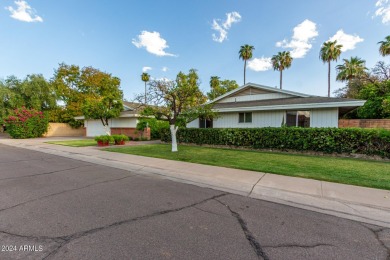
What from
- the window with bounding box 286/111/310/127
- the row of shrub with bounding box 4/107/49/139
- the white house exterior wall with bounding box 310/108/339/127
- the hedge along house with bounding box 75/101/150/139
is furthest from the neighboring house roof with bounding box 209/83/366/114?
the row of shrub with bounding box 4/107/49/139

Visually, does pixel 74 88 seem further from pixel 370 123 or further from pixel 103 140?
pixel 370 123

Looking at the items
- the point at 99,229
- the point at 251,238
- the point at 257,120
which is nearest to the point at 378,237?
the point at 251,238

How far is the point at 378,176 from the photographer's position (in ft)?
19.2

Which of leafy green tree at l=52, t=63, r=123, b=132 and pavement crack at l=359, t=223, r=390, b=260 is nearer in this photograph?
pavement crack at l=359, t=223, r=390, b=260

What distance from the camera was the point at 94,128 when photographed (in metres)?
25.3

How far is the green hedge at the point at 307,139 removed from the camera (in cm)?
879

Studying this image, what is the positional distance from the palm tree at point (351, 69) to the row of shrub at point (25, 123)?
40.2 meters

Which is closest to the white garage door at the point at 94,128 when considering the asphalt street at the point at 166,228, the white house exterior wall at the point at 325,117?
the asphalt street at the point at 166,228

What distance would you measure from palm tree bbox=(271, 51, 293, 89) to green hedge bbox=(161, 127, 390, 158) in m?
25.5

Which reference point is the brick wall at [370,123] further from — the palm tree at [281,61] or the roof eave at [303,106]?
the palm tree at [281,61]

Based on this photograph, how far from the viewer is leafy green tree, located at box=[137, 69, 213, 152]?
10250 mm

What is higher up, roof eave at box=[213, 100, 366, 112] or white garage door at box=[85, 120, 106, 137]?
roof eave at box=[213, 100, 366, 112]

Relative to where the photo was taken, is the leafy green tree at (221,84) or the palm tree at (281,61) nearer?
the palm tree at (281,61)

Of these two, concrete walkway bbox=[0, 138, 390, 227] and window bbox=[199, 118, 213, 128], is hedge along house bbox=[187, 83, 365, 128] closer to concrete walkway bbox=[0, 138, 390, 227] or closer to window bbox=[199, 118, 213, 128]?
window bbox=[199, 118, 213, 128]
